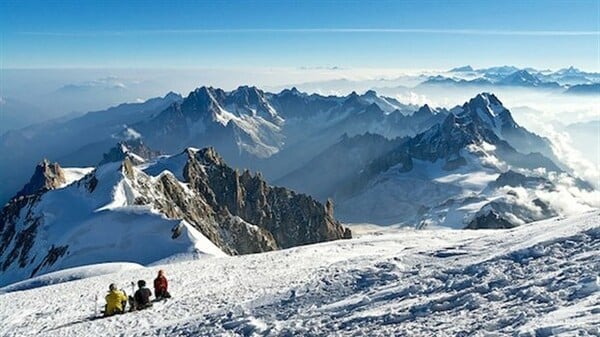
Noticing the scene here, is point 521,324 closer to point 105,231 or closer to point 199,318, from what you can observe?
point 199,318

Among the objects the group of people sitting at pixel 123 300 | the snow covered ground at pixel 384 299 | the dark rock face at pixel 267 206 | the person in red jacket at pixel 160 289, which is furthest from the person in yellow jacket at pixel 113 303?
the dark rock face at pixel 267 206

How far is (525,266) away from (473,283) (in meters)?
2.92

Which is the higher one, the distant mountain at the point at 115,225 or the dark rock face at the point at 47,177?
the dark rock face at the point at 47,177

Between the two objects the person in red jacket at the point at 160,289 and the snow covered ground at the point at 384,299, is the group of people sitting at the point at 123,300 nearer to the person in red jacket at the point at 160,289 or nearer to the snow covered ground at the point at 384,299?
the snow covered ground at the point at 384,299

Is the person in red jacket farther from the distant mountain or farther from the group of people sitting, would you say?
the distant mountain

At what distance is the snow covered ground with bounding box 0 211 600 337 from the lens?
17750 mm

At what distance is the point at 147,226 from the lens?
72.1 meters

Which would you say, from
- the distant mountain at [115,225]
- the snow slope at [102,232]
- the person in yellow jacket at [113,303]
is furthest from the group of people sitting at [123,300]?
the distant mountain at [115,225]

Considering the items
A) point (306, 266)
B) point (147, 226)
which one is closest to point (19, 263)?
point (147, 226)

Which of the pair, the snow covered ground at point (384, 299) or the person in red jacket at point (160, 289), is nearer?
the snow covered ground at point (384, 299)

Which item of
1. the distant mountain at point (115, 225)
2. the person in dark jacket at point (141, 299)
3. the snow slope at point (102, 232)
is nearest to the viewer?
the person in dark jacket at point (141, 299)

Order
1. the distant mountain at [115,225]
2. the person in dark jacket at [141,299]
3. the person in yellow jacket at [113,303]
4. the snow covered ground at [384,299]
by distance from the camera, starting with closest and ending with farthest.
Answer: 1. the snow covered ground at [384,299]
2. the person in yellow jacket at [113,303]
3. the person in dark jacket at [141,299]
4. the distant mountain at [115,225]

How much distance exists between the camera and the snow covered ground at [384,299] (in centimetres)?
1775

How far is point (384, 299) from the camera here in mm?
22016
